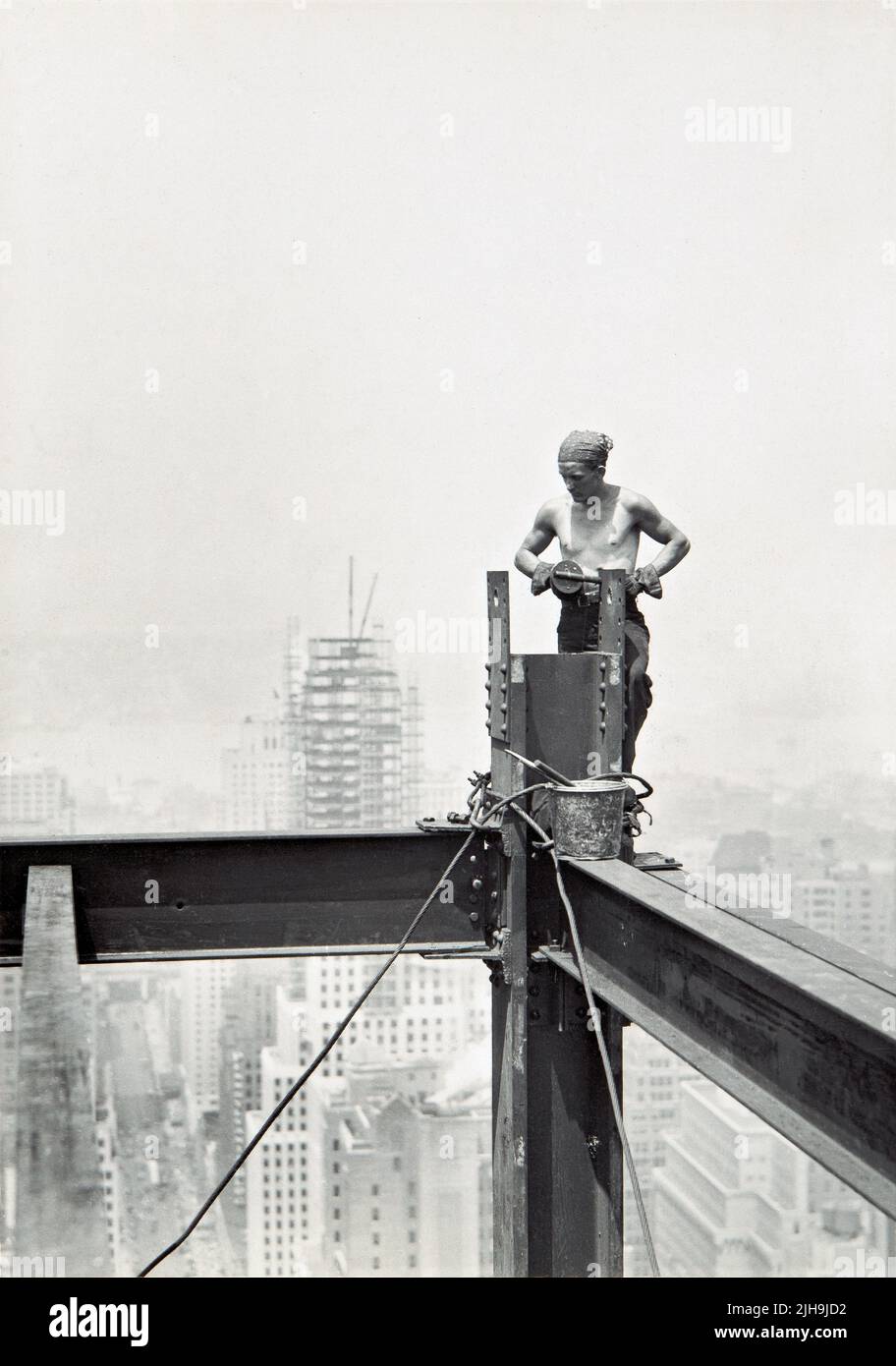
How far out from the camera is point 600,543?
8414 mm

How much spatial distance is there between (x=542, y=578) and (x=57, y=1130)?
504 cm

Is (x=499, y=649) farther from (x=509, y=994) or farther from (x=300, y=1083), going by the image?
(x=300, y=1083)

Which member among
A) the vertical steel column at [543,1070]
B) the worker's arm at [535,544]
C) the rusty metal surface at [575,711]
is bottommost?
the vertical steel column at [543,1070]

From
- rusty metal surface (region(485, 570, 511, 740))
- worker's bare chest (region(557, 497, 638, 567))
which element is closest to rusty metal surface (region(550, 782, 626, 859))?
rusty metal surface (region(485, 570, 511, 740))

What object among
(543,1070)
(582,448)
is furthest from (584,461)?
(543,1070)

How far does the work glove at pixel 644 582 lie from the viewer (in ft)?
27.0

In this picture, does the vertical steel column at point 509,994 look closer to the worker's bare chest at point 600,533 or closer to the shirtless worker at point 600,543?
the shirtless worker at point 600,543

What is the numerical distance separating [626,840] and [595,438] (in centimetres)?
233

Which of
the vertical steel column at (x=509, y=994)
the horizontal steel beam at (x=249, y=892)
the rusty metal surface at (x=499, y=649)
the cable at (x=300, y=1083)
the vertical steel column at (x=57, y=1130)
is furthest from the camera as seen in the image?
the horizontal steel beam at (x=249, y=892)

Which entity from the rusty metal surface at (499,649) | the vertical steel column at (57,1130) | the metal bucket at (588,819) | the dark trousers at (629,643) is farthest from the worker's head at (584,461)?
the vertical steel column at (57,1130)

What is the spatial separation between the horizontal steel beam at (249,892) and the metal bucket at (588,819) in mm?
675

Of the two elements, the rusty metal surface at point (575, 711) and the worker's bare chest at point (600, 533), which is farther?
the worker's bare chest at point (600, 533)

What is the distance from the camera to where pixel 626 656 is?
8.19 m
